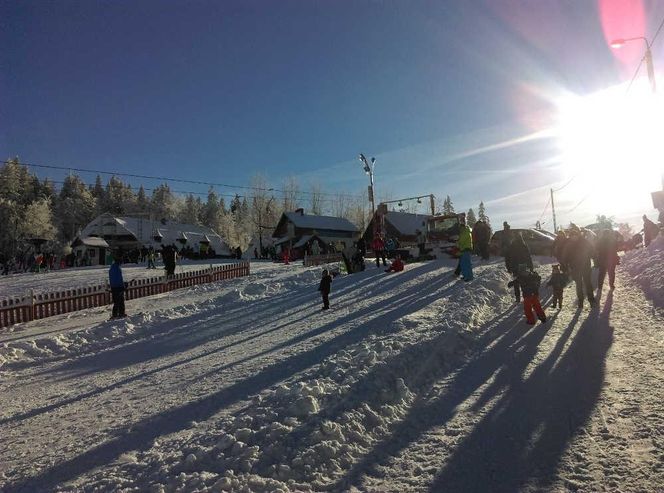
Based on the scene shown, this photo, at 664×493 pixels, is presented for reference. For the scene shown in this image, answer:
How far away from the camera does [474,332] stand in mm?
8109

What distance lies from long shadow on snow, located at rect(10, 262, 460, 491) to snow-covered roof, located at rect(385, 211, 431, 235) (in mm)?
55658

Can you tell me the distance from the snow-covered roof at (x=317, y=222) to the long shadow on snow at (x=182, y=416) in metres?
55.6

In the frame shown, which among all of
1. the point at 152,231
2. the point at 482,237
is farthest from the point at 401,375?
the point at 152,231

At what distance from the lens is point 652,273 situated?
39.5 ft

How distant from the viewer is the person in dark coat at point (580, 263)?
31.2 ft

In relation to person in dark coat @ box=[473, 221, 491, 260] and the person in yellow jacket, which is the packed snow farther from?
person in dark coat @ box=[473, 221, 491, 260]

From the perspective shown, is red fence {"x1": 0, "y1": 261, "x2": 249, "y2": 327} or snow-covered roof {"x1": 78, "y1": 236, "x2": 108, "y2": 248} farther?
snow-covered roof {"x1": 78, "y1": 236, "x2": 108, "y2": 248}

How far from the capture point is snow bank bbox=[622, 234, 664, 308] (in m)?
9.98

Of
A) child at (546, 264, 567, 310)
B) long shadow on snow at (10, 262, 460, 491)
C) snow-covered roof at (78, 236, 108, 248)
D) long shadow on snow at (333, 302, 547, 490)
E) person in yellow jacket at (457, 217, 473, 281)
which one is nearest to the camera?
long shadow on snow at (10, 262, 460, 491)

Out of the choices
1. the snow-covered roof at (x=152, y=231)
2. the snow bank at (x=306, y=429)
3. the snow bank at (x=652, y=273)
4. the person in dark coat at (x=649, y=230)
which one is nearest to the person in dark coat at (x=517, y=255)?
the snow bank at (x=652, y=273)

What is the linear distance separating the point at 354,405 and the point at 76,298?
43.0 feet

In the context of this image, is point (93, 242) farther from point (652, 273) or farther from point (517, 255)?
point (652, 273)

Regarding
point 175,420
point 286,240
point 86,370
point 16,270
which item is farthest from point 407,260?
point 286,240

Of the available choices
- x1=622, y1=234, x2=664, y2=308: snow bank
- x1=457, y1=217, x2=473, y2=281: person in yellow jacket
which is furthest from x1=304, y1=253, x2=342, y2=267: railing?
x1=622, y1=234, x2=664, y2=308: snow bank
